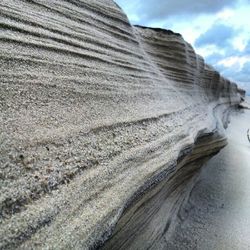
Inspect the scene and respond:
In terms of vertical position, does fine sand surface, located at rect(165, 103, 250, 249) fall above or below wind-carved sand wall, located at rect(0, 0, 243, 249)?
below

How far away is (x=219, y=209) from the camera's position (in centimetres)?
246

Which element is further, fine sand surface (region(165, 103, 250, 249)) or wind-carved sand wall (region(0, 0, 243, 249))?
fine sand surface (region(165, 103, 250, 249))

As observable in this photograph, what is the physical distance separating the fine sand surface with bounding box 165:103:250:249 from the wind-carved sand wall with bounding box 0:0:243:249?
30cm

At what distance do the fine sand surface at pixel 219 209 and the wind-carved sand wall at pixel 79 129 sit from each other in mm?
304

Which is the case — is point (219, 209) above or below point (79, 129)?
below

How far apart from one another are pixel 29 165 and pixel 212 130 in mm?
1809

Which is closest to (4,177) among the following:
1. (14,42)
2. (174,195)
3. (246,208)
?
(14,42)

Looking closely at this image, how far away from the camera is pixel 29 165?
0.84m

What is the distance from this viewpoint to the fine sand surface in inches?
81.0

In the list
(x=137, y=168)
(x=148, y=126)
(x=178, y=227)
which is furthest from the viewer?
(x=178, y=227)

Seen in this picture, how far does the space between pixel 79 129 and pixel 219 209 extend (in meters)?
1.68

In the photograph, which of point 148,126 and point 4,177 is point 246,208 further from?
point 4,177

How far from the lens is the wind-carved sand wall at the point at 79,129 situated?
813 mm

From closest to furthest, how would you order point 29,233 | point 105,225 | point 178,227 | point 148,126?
point 29,233 → point 105,225 → point 148,126 → point 178,227
